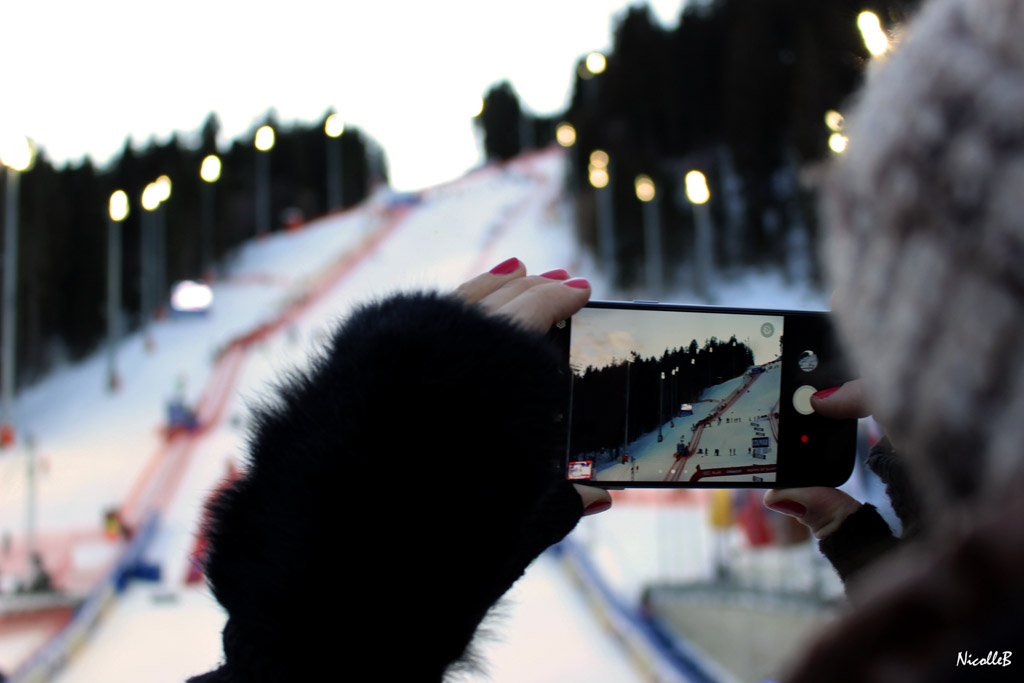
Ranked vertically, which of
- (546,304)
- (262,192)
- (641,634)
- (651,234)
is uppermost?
(262,192)

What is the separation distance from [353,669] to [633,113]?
136 ft

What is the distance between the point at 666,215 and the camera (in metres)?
31.5

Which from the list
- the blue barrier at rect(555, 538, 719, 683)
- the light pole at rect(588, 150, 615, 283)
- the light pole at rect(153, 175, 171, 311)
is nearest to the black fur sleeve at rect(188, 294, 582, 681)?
the blue barrier at rect(555, 538, 719, 683)

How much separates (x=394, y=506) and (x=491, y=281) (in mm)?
410

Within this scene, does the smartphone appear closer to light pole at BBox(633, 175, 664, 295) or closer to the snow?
the snow

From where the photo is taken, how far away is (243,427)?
3.74ft

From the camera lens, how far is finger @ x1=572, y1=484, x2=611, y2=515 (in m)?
1.31

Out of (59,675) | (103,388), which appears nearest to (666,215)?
(103,388)

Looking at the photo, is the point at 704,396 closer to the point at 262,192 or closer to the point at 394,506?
the point at 394,506

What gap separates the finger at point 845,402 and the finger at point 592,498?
1.29ft

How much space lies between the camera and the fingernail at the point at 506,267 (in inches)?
48.7

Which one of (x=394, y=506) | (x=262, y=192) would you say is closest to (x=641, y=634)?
(x=394, y=506)

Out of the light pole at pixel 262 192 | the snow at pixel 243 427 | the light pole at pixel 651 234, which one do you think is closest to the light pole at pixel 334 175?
the light pole at pixel 262 192

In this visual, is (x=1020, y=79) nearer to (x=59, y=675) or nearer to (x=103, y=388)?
(x=59, y=675)
